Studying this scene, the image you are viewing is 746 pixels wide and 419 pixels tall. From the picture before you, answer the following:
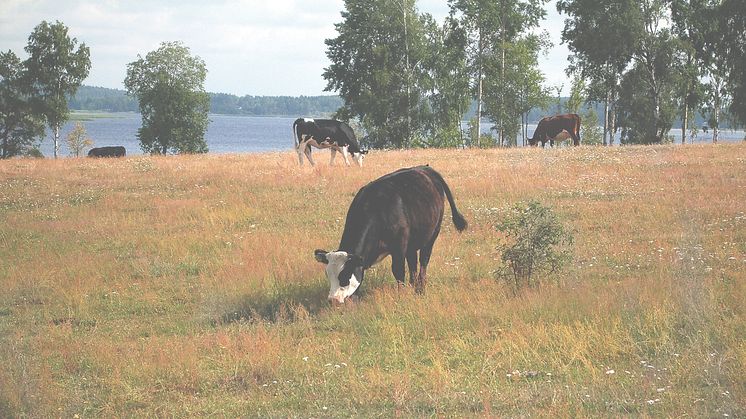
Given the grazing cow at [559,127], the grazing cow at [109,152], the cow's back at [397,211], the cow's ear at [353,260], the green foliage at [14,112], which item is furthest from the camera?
the green foliage at [14,112]

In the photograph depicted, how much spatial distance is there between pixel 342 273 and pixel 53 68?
202 ft

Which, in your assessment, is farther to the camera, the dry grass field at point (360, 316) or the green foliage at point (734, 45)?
the green foliage at point (734, 45)

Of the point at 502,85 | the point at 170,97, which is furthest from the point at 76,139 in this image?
the point at 502,85

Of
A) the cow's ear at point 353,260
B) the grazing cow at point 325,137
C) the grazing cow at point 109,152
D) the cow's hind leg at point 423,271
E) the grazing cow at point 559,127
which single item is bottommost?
the cow's hind leg at point 423,271

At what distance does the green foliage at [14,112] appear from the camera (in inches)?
2606

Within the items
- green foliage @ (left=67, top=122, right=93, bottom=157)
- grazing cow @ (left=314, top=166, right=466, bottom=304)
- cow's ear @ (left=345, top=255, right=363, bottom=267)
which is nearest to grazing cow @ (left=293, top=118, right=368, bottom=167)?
grazing cow @ (left=314, top=166, right=466, bottom=304)

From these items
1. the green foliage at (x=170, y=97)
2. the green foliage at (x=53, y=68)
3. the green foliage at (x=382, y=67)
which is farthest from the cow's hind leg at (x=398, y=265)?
the green foliage at (x=170, y=97)

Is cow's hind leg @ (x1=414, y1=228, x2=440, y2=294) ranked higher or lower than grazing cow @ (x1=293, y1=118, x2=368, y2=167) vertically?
lower

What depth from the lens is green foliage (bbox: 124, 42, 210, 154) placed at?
254ft

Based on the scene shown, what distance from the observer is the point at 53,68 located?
2574 inches

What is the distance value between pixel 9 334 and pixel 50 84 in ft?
198

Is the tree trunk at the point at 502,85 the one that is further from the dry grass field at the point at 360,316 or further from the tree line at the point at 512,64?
the dry grass field at the point at 360,316

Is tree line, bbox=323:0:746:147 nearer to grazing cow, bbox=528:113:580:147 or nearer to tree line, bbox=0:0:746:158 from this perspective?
tree line, bbox=0:0:746:158

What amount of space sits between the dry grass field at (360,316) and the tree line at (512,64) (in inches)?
1337
